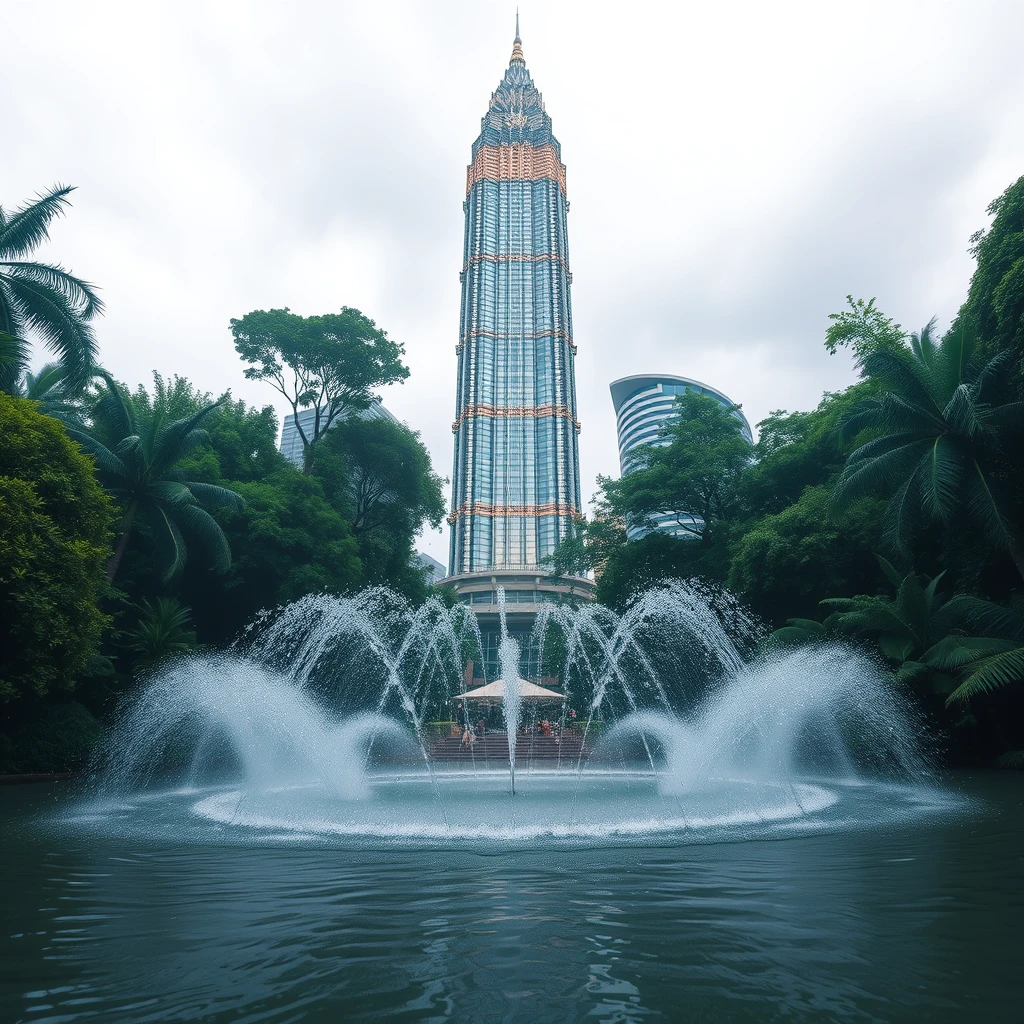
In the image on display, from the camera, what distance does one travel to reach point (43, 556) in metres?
15.0

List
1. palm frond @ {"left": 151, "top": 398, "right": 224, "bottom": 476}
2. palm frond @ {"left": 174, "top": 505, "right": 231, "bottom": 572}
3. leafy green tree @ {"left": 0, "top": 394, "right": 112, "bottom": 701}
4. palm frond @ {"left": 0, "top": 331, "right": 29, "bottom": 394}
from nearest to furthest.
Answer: leafy green tree @ {"left": 0, "top": 394, "right": 112, "bottom": 701}, palm frond @ {"left": 0, "top": 331, "right": 29, "bottom": 394}, palm frond @ {"left": 151, "top": 398, "right": 224, "bottom": 476}, palm frond @ {"left": 174, "top": 505, "right": 231, "bottom": 572}

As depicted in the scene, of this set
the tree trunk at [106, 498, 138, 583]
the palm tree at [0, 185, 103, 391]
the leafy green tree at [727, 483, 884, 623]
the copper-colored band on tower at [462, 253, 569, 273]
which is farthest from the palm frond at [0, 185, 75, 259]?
the copper-colored band on tower at [462, 253, 569, 273]

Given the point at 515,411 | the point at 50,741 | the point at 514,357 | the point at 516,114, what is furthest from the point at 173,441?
the point at 516,114

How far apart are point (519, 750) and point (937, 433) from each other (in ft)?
63.2

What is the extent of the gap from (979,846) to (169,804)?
11.6 m

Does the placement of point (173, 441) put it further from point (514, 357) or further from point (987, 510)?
point (514, 357)

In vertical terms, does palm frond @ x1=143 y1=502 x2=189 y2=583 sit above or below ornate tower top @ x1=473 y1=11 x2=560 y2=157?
below

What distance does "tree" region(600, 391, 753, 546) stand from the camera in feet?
91.4

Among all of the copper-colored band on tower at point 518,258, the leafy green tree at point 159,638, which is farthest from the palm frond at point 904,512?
the copper-colored band on tower at point 518,258

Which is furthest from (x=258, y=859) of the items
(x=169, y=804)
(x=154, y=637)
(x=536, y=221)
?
(x=536, y=221)

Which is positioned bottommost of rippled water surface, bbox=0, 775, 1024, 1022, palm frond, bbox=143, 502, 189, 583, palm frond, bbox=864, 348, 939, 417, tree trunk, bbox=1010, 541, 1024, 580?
rippled water surface, bbox=0, 775, 1024, 1022

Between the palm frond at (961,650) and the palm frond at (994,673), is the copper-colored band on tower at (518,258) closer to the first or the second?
the palm frond at (961,650)

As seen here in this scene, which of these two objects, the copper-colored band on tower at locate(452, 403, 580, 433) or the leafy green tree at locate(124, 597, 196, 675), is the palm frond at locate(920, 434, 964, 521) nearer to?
the leafy green tree at locate(124, 597, 196, 675)

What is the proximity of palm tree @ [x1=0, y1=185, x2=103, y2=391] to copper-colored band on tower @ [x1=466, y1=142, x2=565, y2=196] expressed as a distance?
100650 millimetres
